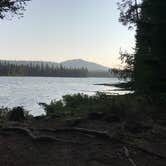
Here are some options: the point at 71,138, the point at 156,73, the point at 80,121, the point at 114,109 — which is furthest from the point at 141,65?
the point at 71,138

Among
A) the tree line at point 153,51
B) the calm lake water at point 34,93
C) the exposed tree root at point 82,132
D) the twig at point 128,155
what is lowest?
the calm lake water at point 34,93

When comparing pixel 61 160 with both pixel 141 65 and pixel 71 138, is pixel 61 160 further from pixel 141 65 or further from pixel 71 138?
pixel 141 65

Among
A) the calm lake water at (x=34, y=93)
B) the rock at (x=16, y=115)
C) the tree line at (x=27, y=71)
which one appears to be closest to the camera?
the rock at (x=16, y=115)

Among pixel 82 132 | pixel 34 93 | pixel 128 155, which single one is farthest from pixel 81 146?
pixel 34 93

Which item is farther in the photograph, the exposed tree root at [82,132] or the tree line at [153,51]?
the tree line at [153,51]

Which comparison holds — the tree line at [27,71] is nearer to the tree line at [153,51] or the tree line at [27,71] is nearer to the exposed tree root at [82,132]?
the tree line at [153,51]

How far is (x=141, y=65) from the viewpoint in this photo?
1592 centimetres

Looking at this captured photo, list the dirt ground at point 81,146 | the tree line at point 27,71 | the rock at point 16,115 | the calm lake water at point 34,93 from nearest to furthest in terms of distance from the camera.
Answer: the dirt ground at point 81,146 < the rock at point 16,115 < the calm lake water at point 34,93 < the tree line at point 27,71

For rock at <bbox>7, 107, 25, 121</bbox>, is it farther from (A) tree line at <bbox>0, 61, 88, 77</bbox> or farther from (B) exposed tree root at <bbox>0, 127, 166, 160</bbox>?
(A) tree line at <bbox>0, 61, 88, 77</bbox>

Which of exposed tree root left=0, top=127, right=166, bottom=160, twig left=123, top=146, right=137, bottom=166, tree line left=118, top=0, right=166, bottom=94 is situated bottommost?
twig left=123, top=146, right=137, bottom=166

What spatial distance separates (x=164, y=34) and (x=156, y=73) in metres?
1.57

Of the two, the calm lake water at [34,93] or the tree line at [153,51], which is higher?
the tree line at [153,51]

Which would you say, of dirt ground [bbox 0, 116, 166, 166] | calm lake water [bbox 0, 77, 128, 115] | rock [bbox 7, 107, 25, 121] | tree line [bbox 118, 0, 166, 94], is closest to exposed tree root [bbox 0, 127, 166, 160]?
dirt ground [bbox 0, 116, 166, 166]

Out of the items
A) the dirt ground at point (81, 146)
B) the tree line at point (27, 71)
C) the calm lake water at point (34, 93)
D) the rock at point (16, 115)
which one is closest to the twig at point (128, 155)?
the dirt ground at point (81, 146)
